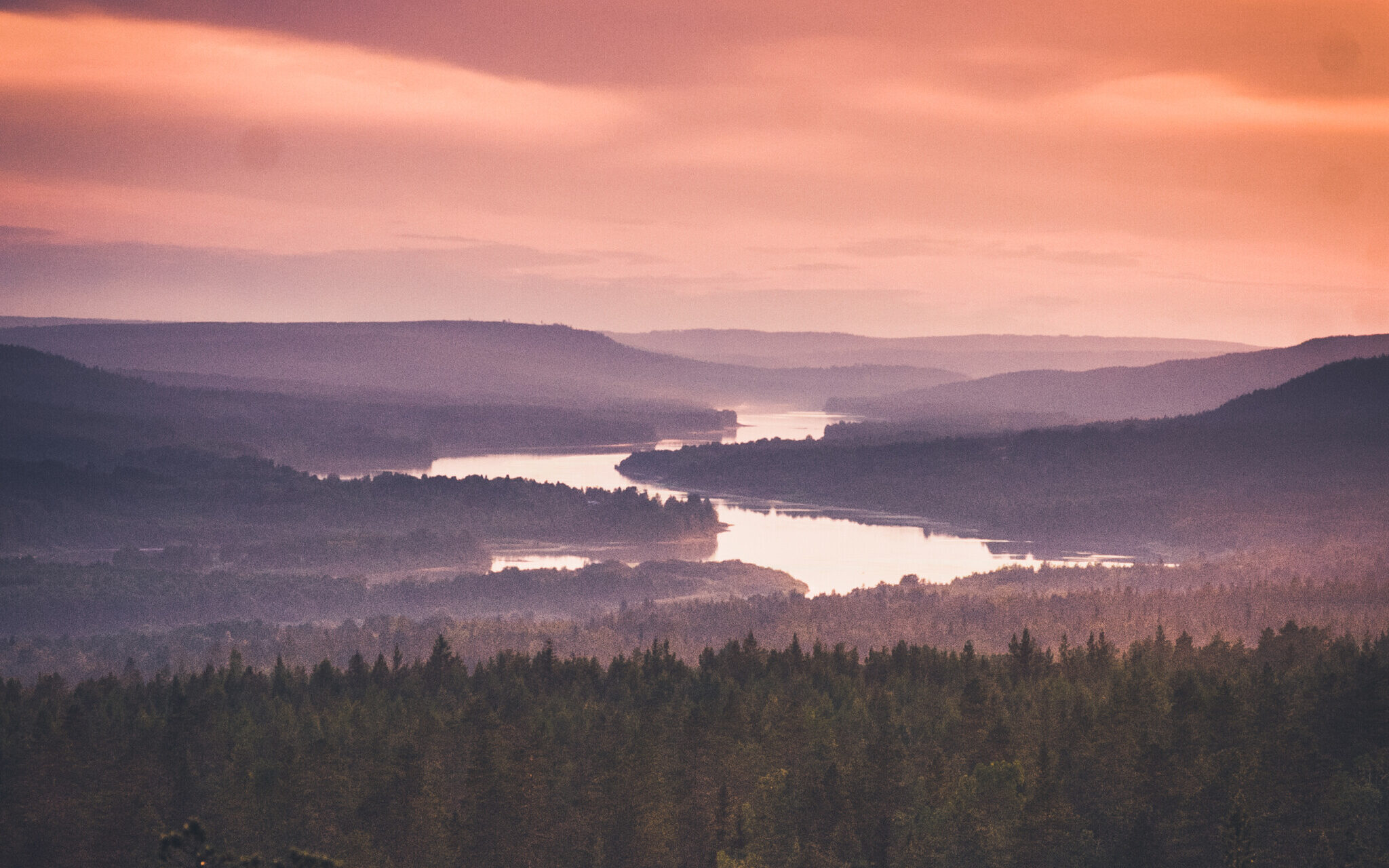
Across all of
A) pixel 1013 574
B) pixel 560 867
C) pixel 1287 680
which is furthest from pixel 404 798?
pixel 1013 574

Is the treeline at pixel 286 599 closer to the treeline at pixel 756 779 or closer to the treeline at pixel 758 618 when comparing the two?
the treeline at pixel 758 618

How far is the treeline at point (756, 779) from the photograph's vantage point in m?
56.0

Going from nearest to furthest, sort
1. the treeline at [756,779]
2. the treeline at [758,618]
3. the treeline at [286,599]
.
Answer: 1. the treeline at [756,779]
2. the treeline at [758,618]
3. the treeline at [286,599]

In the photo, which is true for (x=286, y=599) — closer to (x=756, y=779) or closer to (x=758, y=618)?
(x=758, y=618)

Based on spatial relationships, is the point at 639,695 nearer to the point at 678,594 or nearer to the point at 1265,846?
the point at 1265,846

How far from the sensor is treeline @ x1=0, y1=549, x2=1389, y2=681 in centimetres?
12888

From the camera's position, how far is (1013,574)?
190625 mm

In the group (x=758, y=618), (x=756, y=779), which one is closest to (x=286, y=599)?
(x=758, y=618)

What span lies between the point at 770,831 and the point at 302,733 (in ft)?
77.8

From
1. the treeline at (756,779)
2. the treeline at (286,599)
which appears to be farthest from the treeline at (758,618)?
the treeline at (756,779)

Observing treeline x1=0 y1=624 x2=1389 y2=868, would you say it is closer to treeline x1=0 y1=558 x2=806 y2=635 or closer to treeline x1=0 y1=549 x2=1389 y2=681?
treeline x1=0 y1=549 x2=1389 y2=681

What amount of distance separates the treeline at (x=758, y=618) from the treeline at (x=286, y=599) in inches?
22.1

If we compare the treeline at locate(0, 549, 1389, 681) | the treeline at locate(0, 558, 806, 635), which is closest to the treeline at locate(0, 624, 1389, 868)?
the treeline at locate(0, 549, 1389, 681)

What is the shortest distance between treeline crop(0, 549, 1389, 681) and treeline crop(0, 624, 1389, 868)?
136 feet
